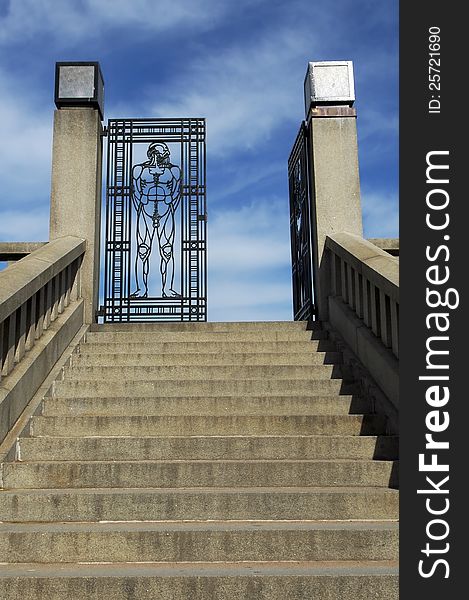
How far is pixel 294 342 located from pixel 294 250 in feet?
10.5

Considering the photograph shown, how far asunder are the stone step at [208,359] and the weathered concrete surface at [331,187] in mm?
1319

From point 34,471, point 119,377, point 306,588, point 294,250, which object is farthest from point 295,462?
point 294,250

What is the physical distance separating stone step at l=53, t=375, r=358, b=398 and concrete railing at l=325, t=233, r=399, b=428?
42 centimetres

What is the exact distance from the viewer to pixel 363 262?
17.5 ft

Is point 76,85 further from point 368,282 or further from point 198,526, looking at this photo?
point 198,526

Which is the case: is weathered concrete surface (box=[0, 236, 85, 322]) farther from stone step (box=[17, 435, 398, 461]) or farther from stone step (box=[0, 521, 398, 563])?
stone step (box=[0, 521, 398, 563])

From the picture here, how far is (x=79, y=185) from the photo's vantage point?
7.11 m

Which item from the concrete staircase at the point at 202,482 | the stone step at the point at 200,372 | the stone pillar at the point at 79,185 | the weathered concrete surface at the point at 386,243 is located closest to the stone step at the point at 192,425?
the concrete staircase at the point at 202,482

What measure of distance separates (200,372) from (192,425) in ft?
3.03

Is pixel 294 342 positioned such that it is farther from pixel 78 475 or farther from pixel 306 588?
pixel 306 588

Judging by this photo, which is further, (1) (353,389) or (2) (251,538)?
(1) (353,389)

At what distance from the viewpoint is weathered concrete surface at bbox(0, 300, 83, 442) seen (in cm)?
430

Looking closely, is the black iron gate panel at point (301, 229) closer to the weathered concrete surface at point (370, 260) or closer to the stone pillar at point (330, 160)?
the stone pillar at point (330, 160)

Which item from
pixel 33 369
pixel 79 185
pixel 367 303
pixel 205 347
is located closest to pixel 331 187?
pixel 367 303
